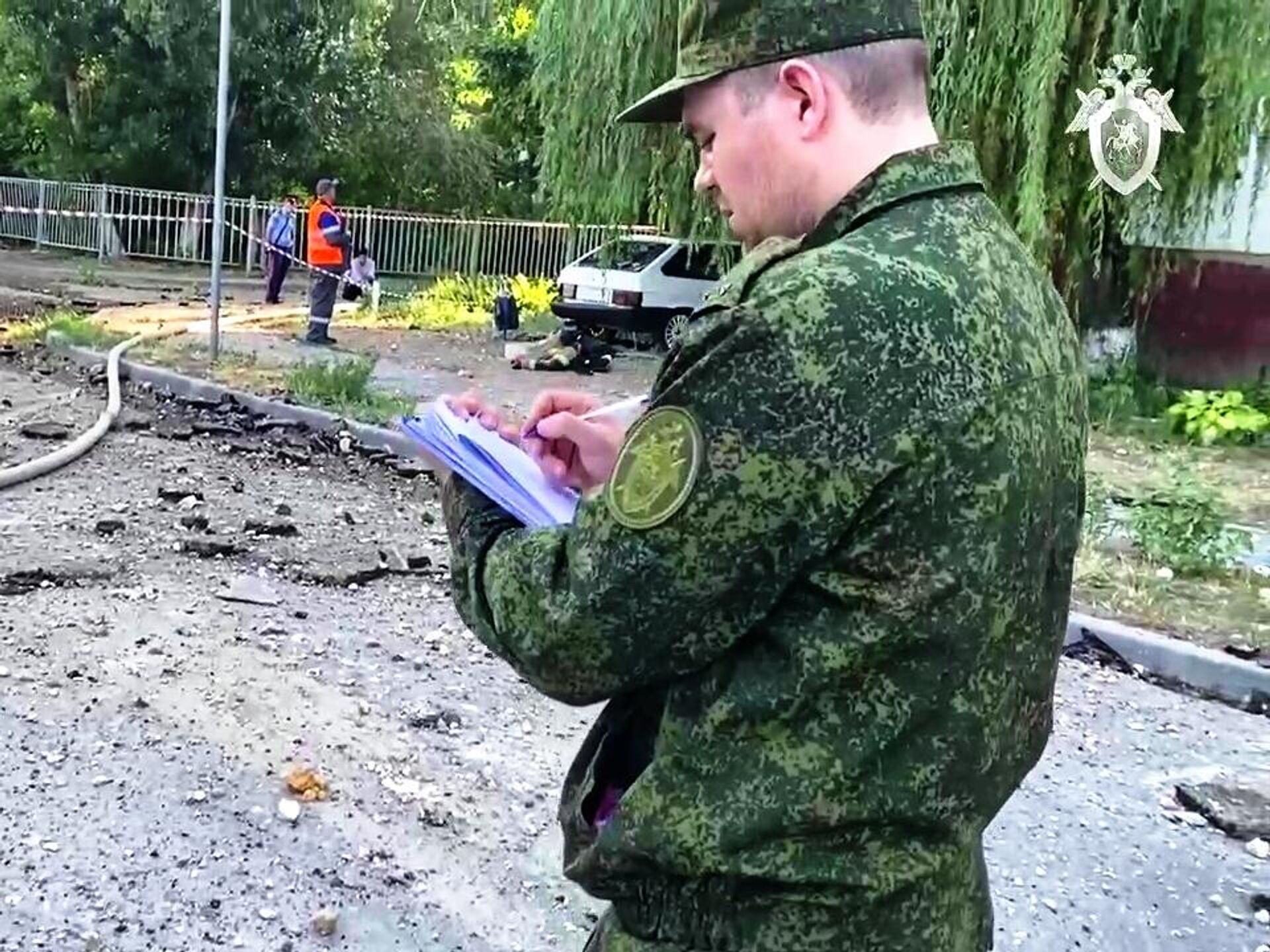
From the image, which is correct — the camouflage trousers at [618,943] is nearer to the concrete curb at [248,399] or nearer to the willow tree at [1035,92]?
the concrete curb at [248,399]

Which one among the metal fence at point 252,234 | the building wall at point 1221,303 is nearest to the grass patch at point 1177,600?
the building wall at point 1221,303

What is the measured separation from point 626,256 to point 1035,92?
6.70 m

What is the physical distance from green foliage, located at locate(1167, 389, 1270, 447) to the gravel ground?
679cm

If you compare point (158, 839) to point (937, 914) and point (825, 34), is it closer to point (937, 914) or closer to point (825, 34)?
point (937, 914)

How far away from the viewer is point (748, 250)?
1535 mm

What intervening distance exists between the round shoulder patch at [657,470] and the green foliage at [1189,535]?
6.46 meters

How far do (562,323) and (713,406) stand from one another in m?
16.6

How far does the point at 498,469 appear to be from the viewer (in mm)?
1482

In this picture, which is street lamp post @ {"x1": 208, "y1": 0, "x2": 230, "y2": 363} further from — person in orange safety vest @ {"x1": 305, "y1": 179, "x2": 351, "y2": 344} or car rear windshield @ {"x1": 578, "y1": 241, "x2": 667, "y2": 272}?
car rear windshield @ {"x1": 578, "y1": 241, "x2": 667, "y2": 272}

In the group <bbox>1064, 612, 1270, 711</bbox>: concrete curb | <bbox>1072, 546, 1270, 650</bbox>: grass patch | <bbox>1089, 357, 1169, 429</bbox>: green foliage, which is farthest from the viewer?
<bbox>1089, 357, 1169, 429</bbox>: green foliage

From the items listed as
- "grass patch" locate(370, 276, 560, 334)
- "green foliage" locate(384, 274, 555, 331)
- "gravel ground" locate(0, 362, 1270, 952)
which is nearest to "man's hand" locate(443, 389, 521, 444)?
"gravel ground" locate(0, 362, 1270, 952)

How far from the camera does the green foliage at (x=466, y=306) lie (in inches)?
749

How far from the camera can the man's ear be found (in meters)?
1.32

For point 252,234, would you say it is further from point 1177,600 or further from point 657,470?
point 657,470
